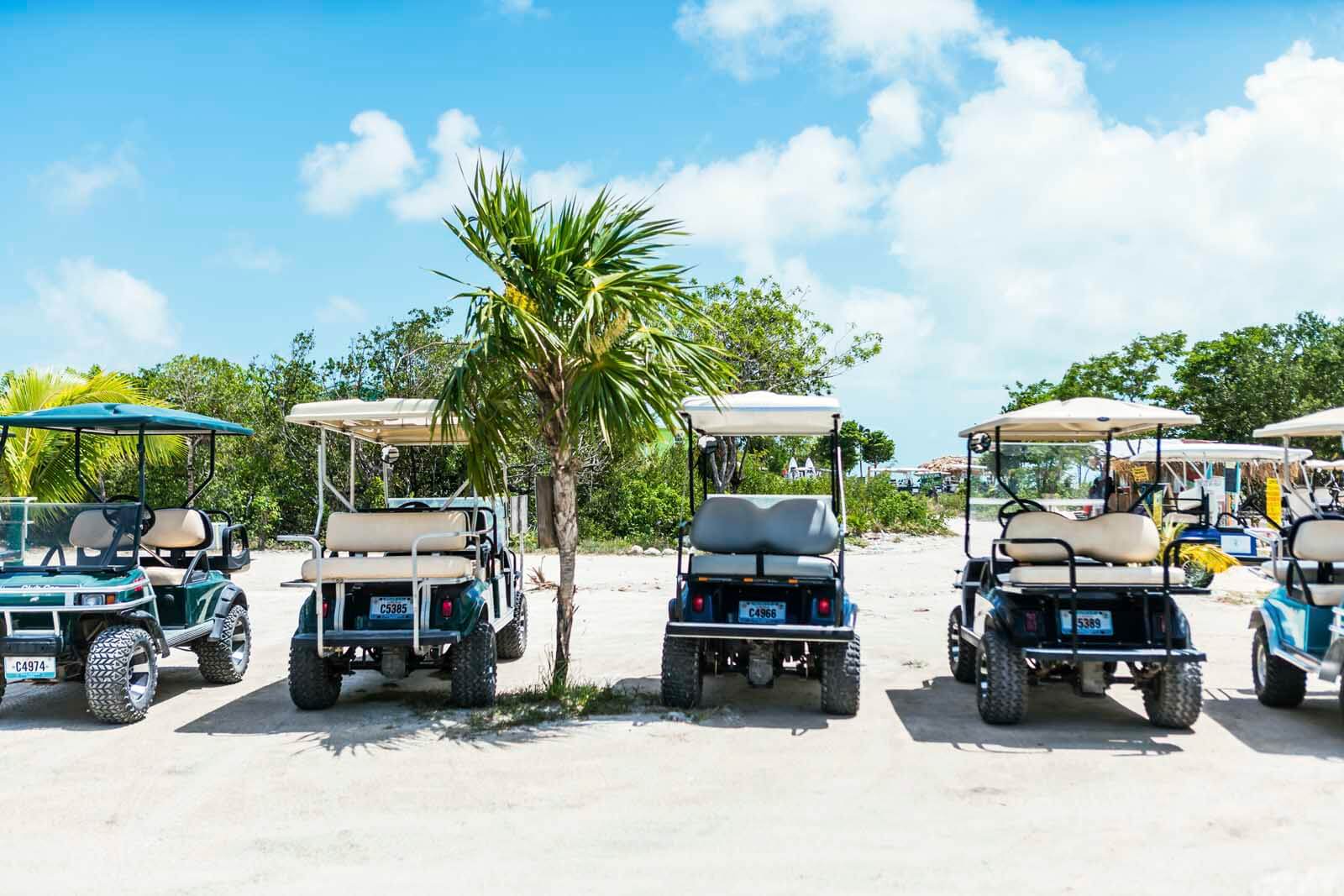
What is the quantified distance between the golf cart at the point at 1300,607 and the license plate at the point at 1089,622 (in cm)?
130

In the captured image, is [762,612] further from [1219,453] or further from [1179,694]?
[1219,453]

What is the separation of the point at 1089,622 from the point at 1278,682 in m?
1.76

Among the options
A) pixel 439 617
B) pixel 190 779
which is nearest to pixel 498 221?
pixel 439 617

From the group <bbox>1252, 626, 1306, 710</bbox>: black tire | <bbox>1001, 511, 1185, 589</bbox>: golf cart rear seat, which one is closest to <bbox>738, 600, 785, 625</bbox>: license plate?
<bbox>1001, 511, 1185, 589</bbox>: golf cart rear seat

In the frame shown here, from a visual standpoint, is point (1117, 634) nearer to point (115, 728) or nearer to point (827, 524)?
point (827, 524)

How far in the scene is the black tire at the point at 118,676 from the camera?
21.7ft

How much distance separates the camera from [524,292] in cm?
721

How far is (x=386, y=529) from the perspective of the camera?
748 cm

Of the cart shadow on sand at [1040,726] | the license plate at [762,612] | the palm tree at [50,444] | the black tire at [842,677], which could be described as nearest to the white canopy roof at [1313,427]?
the cart shadow on sand at [1040,726]

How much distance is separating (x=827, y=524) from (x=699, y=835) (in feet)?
10.6

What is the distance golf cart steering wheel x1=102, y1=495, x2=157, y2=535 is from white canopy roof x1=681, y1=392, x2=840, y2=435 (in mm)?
4180

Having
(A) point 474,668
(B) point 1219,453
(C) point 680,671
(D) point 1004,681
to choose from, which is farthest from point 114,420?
(B) point 1219,453

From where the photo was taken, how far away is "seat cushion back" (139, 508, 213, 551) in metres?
8.36

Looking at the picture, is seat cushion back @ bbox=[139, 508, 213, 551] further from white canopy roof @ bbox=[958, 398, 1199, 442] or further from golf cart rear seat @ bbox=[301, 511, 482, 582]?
white canopy roof @ bbox=[958, 398, 1199, 442]
